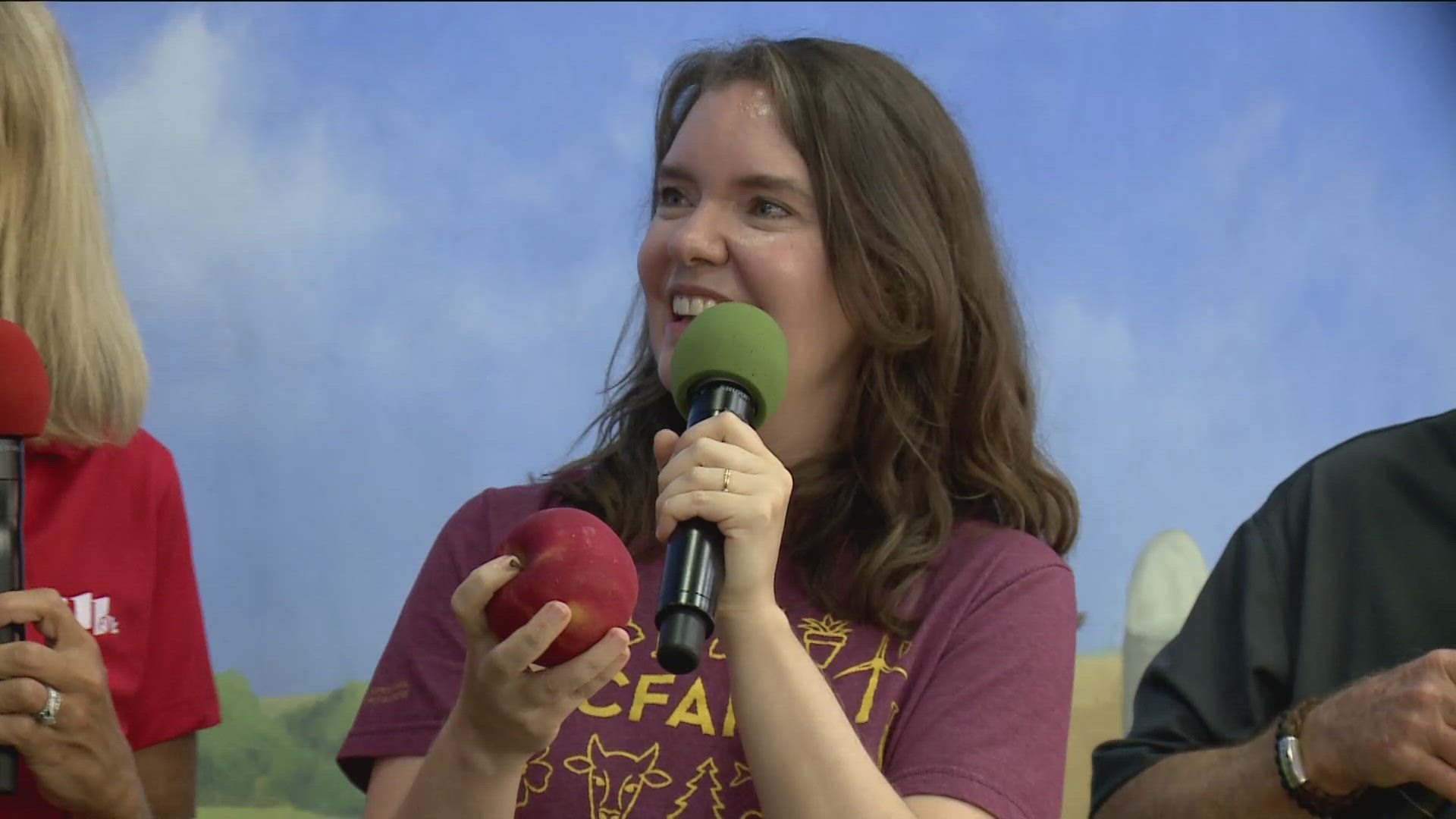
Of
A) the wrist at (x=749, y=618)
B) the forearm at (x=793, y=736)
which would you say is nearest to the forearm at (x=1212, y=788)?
the forearm at (x=793, y=736)

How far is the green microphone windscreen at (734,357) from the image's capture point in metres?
1.24

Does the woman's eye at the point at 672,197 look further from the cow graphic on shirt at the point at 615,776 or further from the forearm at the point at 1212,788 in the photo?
the forearm at the point at 1212,788

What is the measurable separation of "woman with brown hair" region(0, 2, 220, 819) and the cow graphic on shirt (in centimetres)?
53

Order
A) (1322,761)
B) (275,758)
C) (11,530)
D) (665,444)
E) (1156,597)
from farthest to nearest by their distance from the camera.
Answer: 1. (1156,597)
2. (275,758)
3. (1322,761)
4. (11,530)
5. (665,444)

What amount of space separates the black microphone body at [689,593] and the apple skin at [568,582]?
0.05 m

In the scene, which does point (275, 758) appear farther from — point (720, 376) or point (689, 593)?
point (689, 593)

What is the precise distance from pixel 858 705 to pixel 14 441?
0.78 metres

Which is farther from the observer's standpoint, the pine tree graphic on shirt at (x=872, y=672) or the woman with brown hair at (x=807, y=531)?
the pine tree graphic on shirt at (x=872, y=672)

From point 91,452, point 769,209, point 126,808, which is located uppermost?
point 769,209

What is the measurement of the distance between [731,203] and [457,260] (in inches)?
41.3

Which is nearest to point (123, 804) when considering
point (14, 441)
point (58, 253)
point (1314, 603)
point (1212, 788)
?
point (14, 441)

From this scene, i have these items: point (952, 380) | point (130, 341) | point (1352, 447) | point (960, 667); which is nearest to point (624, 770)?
point (960, 667)

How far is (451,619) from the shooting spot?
1.53 m

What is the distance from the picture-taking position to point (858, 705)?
55.4 inches
